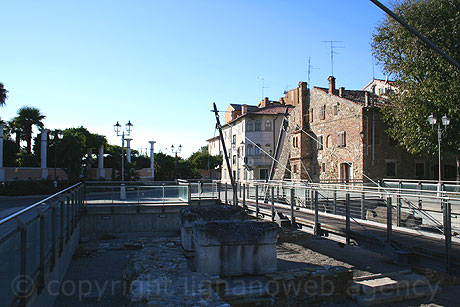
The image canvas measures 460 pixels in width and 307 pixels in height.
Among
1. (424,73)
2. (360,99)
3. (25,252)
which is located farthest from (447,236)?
(360,99)

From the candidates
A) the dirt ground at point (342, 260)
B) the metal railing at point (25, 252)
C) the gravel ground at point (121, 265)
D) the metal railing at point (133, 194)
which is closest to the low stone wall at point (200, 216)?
the gravel ground at point (121, 265)

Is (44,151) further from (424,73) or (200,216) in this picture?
(424,73)

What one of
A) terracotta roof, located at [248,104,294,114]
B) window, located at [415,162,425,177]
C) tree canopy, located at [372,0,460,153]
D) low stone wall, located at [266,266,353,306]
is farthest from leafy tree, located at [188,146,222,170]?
low stone wall, located at [266,266,353,306]

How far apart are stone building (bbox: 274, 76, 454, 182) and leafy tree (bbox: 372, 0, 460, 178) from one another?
300 centimetres

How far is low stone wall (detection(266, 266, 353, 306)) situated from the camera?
8766 millimetres

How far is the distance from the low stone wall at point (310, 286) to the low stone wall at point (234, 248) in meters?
0.83

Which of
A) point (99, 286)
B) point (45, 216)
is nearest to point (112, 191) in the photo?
point (99, 286)

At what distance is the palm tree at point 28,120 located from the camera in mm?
46891

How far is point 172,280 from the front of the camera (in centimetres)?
834

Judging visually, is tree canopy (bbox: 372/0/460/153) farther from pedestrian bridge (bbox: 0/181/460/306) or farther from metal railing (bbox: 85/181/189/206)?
metal railing (bbox: 85/181/189/206)

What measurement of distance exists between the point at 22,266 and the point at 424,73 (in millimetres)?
26939

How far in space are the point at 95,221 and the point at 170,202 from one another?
4150 mm

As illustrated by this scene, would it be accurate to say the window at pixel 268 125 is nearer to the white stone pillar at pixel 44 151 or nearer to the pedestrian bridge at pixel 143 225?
the white stone pillar at pixel 44 151

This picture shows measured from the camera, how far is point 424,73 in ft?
84.5
